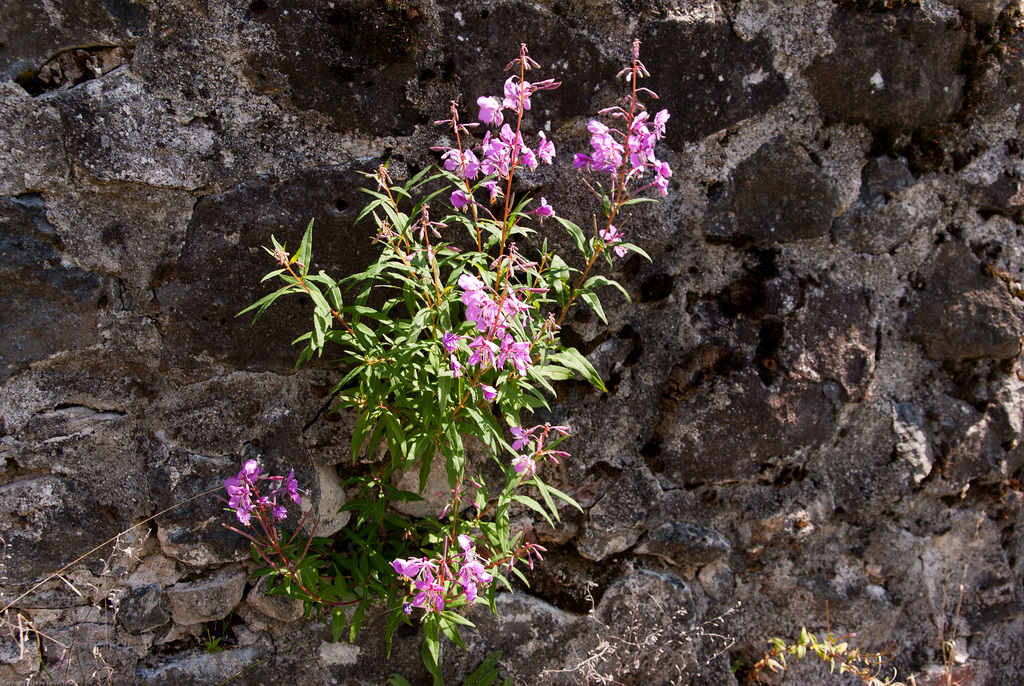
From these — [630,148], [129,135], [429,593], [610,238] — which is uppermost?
[630,148]

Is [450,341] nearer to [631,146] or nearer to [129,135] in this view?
[631,146]

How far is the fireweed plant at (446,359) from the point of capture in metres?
1.60

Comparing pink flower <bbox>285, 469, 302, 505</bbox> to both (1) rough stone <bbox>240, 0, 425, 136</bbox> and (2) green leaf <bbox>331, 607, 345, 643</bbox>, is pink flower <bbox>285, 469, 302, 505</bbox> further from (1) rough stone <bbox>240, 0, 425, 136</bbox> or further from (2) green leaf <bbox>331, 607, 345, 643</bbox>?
(1) rough stone <bbox>240, 0, 425, 136</bbox>

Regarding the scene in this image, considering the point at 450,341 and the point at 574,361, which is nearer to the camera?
the point at 450,341

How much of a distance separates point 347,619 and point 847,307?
6.29 feet

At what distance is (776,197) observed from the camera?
2.09 m

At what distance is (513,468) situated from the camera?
5.86ft

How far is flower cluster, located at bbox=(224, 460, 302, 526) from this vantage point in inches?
69.5

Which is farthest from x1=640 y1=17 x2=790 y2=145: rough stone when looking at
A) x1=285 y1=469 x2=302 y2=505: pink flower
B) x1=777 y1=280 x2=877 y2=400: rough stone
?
x1=285 y1=469 x2=302 y2=505: pink flower

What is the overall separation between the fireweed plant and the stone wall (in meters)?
0.17

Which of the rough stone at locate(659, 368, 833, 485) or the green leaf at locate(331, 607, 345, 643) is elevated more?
the rough stone at locate(659, 368, 833, 485)

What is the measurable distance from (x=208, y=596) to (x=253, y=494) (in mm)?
449

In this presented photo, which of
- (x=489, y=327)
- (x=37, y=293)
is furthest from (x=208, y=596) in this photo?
(x=489, y=327)

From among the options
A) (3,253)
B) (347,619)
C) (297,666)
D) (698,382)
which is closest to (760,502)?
(698,382)
